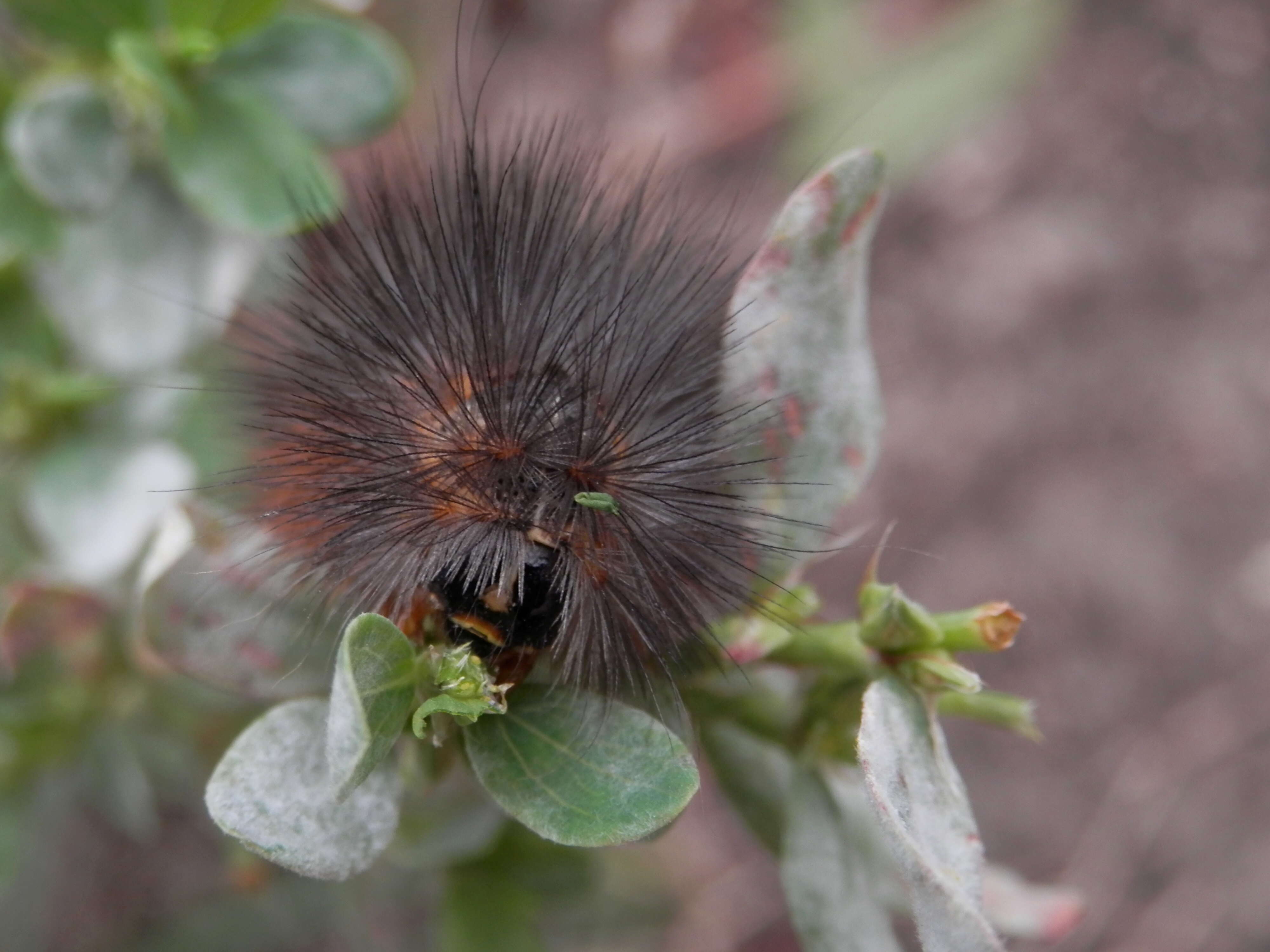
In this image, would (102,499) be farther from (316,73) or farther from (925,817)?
(925,817)

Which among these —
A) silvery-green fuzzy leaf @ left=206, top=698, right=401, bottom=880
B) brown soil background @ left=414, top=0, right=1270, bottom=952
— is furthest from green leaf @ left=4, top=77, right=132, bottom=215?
brown soil background @ left=414, top=0, right=1270, bottom=952

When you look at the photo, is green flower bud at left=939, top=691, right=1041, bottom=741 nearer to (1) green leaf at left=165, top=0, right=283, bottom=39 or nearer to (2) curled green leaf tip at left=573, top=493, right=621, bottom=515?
(2) curled green leaf tip at left=573, top=493, right=621, bottom=515

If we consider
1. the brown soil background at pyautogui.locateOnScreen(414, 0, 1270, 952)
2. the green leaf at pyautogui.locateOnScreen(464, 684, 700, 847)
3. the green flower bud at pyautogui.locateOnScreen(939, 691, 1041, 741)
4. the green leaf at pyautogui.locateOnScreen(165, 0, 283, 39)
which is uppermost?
the green leaf at pyautogui.locateOnScreen(165, 0, 283, 39)

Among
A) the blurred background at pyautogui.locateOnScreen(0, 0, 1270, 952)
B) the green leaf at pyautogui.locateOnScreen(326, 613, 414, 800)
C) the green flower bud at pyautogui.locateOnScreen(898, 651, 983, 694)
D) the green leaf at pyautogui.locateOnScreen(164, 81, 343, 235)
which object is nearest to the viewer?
the green leaf at pyautogui.locateOnScreen(326, 613, 414, 800)

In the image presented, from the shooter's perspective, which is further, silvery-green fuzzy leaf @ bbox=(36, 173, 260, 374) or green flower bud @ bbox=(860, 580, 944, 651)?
silvery-green fuzzy leaf @ bbox=(36, 173, 260, 374)

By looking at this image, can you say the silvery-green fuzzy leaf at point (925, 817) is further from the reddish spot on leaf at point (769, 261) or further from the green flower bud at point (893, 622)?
the reddish spot on leaf at point (769, 261)

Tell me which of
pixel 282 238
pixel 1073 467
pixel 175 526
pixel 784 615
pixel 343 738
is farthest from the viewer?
pixel 1073 467

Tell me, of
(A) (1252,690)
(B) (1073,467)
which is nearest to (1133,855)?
(A) (1252,690)

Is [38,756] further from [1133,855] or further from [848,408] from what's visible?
[1133,855]
